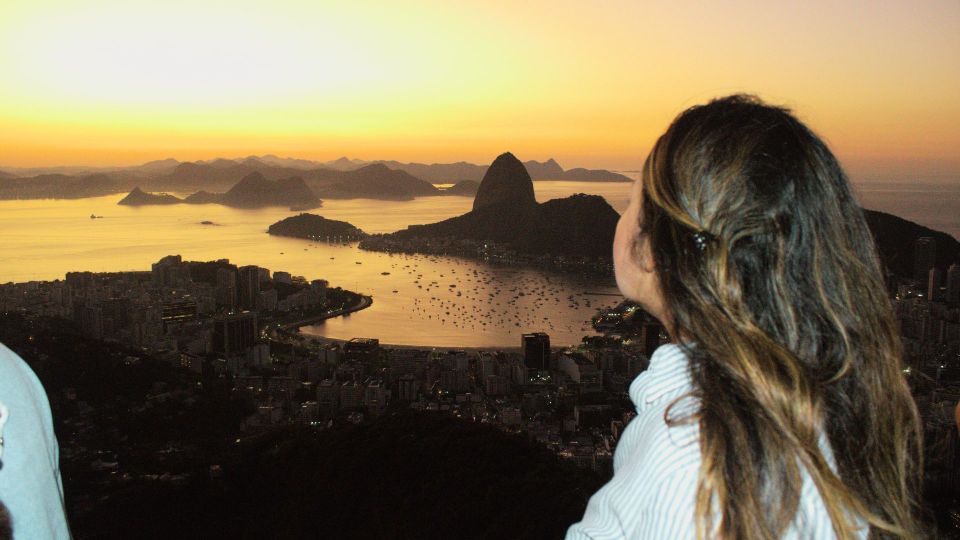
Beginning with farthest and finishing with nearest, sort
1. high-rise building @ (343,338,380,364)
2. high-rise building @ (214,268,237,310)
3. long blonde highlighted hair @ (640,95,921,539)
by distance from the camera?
high-rise building @ (214,268,237,310) → high-rise building @ (343,338,380,364) → long blonde highlighted hair @ (640,95,921,539)

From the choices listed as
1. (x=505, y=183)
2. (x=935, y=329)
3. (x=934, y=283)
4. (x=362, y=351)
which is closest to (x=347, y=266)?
(x=505, y=183)

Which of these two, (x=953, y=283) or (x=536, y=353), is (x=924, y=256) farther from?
(x=536, y=353)

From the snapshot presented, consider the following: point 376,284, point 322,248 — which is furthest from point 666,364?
point 322,248

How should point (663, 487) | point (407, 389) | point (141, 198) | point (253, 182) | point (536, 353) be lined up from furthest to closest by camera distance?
1. point (253, 182)
2. point (141, 198)
3. point (536, 353)
4. point (407, 389)
5. point (663, 487)

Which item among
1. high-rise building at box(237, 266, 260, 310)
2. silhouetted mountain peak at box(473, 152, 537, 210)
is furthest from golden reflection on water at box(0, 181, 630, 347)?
silhouetted mountain peak at box(473, 152, 537, 210)

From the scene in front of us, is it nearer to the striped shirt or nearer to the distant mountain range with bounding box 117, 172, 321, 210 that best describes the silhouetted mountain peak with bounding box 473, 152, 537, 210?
the distant mountain range with bounding box 117, 172, 321, 210

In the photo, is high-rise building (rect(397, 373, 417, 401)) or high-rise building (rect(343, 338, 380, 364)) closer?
high-rise building (rect(397, 373, 417, 401))

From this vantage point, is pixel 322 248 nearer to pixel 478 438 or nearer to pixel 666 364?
pixel 478 438

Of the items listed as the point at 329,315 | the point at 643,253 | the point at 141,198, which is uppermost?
the point at 643,253
